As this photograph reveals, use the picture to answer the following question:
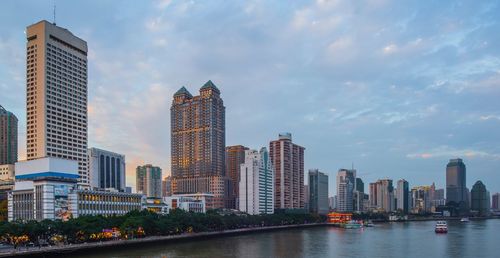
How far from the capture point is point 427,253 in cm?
7006

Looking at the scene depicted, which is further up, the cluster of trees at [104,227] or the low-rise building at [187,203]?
the cluster of trees at [104,227]

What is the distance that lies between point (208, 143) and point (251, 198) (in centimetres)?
3676

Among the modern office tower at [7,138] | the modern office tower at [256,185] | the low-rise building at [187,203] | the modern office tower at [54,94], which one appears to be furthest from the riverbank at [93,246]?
the modern office tower at [7,138]

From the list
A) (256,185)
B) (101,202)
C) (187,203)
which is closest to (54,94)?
(101,202)

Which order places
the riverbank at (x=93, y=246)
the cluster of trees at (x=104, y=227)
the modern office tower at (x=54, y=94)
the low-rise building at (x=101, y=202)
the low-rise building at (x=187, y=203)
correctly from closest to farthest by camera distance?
the riverbank at (x=93, y=246) < the cluster of trees at (x=104, y=227) < the low-rise building at (x=101, y=202) < the modern office tower at (x=54, y=94) < the low-rise building at (x=187, y=203)

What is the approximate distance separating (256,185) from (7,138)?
9441 centimetres

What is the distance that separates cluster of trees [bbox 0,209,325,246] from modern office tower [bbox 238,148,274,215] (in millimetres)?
58726

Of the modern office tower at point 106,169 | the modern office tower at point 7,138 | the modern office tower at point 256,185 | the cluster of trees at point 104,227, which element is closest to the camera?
the cluster of trees at point 104,227

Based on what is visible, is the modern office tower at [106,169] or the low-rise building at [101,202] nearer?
the low-rise building at [101,202]

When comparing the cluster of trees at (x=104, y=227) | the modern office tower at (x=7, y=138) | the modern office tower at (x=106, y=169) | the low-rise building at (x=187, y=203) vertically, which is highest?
the modern office tower at (x=7, y=138)

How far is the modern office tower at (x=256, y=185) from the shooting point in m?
175

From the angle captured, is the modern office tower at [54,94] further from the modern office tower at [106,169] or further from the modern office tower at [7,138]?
the modern office tower at [7,138]

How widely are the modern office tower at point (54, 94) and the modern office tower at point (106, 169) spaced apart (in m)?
35.6

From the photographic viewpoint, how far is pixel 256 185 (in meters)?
175
